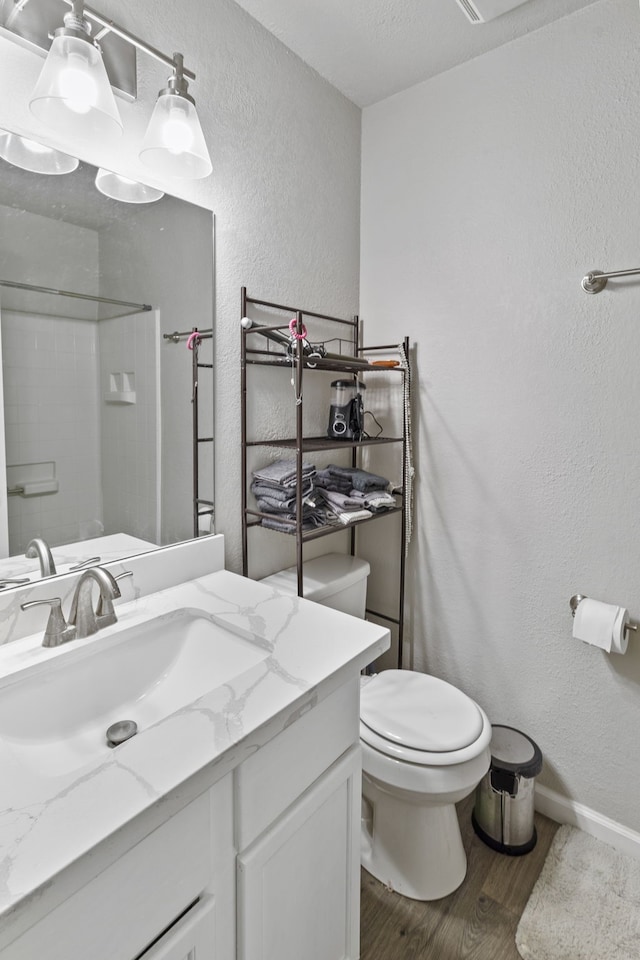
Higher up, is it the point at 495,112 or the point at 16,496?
the point at 495,112

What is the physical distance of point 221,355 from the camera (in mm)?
1407

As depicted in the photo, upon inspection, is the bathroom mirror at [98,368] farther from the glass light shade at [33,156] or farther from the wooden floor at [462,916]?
the wooden floor at [462,916]

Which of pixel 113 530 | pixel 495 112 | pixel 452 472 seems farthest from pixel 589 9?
pixel 113 530

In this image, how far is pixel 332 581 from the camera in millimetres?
Answer: 1617

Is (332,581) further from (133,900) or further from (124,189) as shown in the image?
(124,189)

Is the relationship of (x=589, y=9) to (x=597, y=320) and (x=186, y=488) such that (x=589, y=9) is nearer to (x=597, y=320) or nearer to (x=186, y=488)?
(x=597, y=320)

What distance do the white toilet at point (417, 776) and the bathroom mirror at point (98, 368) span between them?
0.59 m

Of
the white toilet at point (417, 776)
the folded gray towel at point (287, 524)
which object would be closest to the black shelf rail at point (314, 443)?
the folded gray towel at point (287, 524)

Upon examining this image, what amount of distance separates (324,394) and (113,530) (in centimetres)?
91

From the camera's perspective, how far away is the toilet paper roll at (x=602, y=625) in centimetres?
136

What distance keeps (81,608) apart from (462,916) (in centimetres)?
125

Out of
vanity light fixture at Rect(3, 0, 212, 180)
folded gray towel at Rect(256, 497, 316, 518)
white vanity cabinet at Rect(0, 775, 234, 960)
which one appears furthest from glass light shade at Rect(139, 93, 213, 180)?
white vanity cabinet at Rect(0, 775, 234, 960)

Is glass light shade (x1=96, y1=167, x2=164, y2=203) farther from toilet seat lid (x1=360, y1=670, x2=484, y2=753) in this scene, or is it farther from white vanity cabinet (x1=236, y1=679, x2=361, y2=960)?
toilet seat lid (x1=360, y1=670, x2=484, y2=753)

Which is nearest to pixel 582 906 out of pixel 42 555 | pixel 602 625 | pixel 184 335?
pixel 602 625
